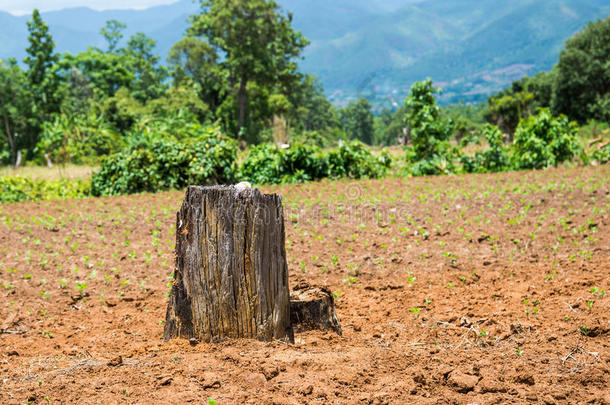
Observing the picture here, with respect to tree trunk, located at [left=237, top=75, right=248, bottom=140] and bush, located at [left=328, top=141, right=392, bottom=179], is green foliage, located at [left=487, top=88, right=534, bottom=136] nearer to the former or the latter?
tree trunk, located at [left=237, top=75, right=248, bottom=140]

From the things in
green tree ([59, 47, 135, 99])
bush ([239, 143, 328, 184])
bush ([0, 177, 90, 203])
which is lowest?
bush ([0, 177, 90, 203])

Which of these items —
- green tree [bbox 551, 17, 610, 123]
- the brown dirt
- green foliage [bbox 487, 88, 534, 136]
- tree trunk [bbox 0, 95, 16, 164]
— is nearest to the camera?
the brown dirt

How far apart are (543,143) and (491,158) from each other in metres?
1.26

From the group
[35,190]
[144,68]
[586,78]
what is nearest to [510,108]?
[586,78]

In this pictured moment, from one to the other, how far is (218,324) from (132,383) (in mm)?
608

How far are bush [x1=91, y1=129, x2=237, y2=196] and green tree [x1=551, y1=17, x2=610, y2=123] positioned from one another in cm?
3202

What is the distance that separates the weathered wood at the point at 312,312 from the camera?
3264 mm

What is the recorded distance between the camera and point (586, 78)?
3509 cm

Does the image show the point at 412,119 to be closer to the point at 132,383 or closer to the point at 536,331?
the point at 536,331

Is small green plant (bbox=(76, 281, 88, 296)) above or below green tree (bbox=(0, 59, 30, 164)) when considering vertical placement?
below

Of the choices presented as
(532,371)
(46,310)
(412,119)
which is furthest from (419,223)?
(412,119)

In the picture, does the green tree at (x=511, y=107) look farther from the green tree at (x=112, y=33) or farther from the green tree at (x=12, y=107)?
the green tree at (x=112, y=33)

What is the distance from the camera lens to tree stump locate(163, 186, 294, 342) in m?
2.83

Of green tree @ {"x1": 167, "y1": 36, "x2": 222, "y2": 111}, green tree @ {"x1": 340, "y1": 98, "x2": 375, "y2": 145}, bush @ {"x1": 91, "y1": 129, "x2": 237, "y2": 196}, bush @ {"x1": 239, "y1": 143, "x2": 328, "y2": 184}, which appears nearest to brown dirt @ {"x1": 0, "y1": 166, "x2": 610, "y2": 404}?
bush @ {"x1": 91, "y1": 129, "x2": 237, "y2": 196}
